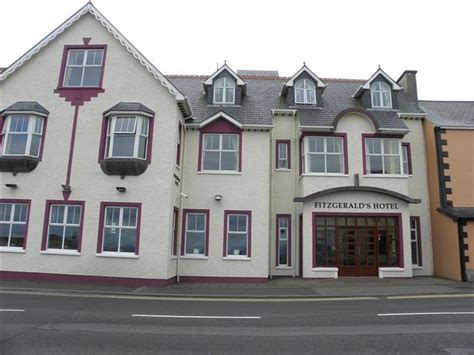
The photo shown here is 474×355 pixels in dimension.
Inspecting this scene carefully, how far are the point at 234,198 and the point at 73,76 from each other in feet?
29.9

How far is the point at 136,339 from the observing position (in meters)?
7.50

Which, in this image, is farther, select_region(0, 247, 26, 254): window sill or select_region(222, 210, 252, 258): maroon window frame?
select_region(222, 210, 252, 258): maroon window frame

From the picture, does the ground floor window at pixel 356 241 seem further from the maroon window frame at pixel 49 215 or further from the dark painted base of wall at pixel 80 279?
the maroon window frame at pixel 49 215

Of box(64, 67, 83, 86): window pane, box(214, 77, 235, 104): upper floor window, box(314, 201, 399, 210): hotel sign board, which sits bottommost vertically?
box(314, 201, 399, 210): hotel sign board

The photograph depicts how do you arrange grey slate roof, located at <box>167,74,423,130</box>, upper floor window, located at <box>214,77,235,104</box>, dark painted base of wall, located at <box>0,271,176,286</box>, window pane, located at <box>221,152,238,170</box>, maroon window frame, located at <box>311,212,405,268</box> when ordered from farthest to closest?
1. upper floor window, located at <box>214,77,235,104</box>
2. grey slate roof, located at <box>167,74,423,130</box>
3. window pane, located at <box>221,152,238,170</box>
4. maroon window frame, located at <box>311,212,405,268</box>
5. dark painted base of wall, located at <box>0,271,176,286</box>

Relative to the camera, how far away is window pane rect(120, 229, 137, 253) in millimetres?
15883

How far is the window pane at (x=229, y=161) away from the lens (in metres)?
18.4

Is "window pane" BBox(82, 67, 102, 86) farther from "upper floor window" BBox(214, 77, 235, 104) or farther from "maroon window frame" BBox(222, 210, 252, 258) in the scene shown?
"maroon window frame" BBox(222, 210, 252, 258)

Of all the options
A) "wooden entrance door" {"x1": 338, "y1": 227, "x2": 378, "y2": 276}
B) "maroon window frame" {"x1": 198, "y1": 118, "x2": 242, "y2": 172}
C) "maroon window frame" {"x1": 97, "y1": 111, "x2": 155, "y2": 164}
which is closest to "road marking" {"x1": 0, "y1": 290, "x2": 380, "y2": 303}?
"wooden entrance door" {"x1": 338, "y1": 227, "x2": 378, "y2": 276}

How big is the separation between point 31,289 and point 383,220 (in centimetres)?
1497

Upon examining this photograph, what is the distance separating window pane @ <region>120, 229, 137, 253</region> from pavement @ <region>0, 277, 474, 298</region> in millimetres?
1561

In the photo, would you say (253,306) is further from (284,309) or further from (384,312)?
(384,312)

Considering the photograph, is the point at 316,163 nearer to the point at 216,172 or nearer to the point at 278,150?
the point at 278,150

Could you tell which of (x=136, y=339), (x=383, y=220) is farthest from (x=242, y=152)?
(x=136, y=339)
